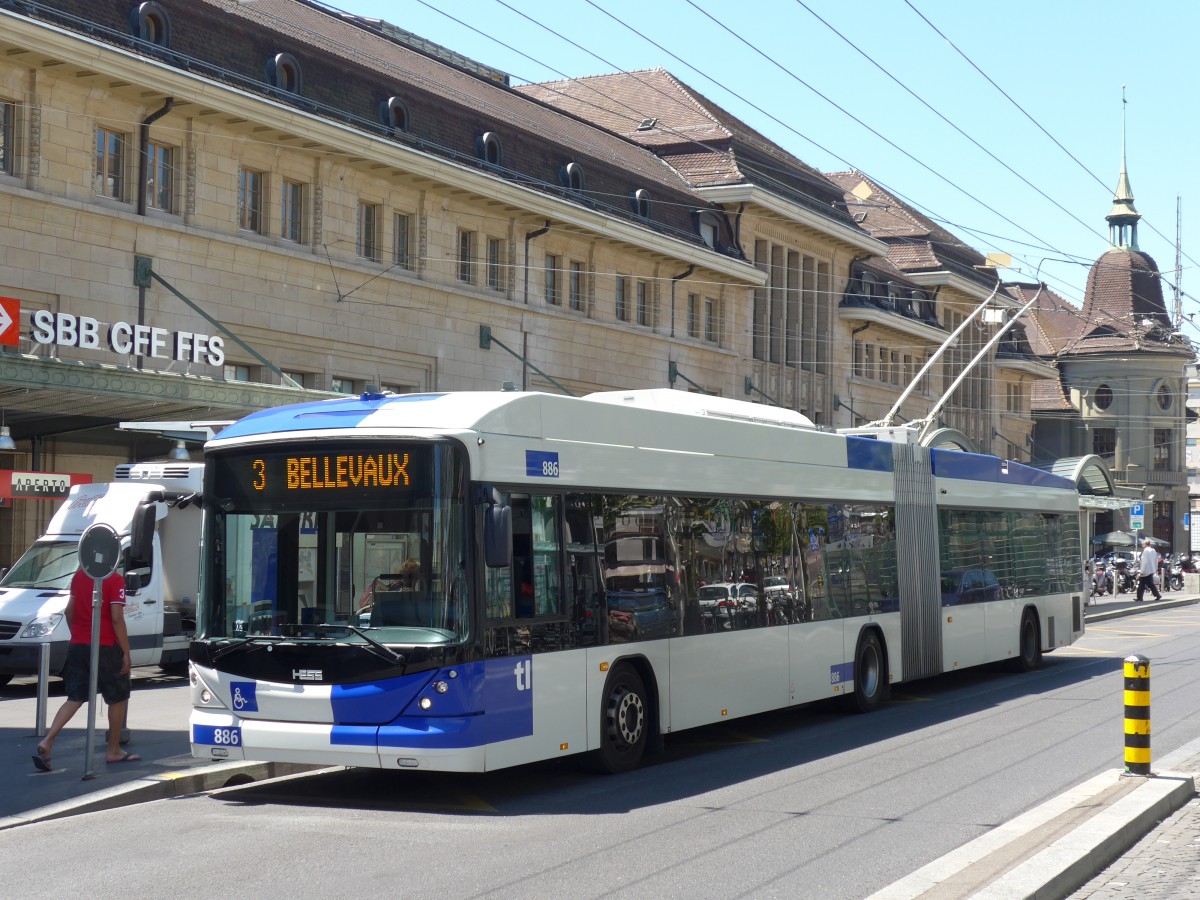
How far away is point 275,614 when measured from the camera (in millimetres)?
10461

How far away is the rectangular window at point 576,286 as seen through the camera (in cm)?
3812

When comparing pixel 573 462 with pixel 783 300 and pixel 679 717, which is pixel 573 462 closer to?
pixel 679 717

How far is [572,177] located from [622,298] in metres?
4.09

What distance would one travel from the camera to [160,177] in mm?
27406

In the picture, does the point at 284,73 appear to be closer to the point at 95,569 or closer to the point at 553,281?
the point at 553,281

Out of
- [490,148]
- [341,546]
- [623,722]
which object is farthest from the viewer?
[490,148]

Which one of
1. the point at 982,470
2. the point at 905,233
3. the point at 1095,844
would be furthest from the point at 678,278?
the point at 1095,844

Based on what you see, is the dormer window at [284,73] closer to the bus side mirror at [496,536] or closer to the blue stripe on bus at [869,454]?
the blue stripe on bus at [869,454]

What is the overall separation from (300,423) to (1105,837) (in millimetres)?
5855

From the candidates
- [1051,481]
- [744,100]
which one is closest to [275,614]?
[744,100]

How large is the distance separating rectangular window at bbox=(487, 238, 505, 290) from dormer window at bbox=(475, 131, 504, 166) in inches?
72.1

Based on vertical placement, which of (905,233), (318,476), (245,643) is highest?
(905,233)

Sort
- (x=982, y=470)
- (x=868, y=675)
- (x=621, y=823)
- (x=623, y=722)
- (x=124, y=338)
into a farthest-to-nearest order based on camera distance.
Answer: (x=124, y=338)
(x=982, y=470)
(x=868, y=675)
(x=623, y=722)
(x=621, y=823)

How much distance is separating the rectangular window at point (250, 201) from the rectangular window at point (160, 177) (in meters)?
1.52
